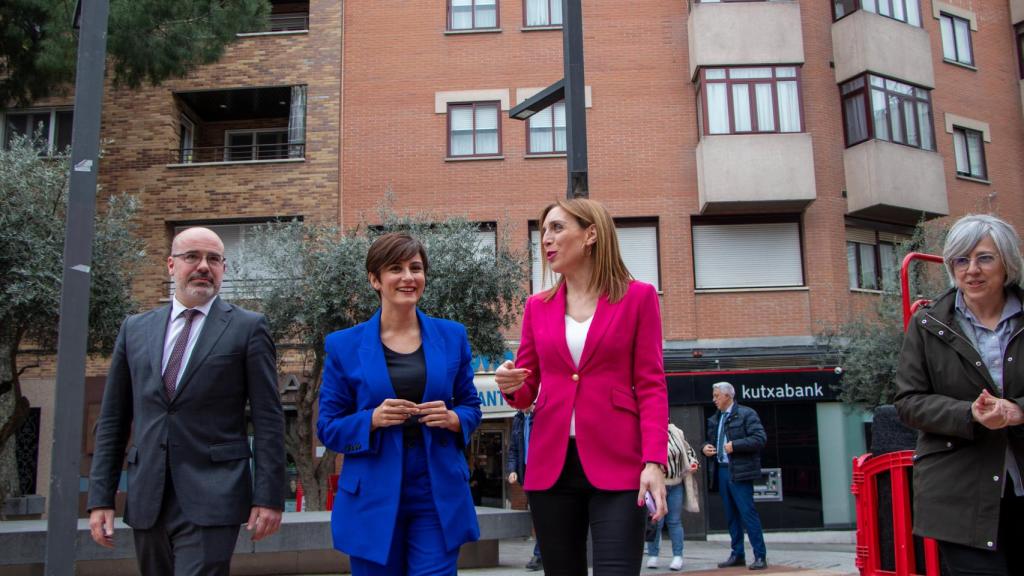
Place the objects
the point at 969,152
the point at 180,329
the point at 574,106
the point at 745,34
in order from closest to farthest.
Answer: the point at 180,329 → the point at 574,106 → the point at 745,34 → the point at 969,152

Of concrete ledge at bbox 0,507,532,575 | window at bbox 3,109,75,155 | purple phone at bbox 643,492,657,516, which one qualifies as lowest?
concrete ledge at bbox 0,507,532,575

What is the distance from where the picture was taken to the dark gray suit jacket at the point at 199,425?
13.1ft

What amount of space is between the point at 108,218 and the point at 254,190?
21.5 feet

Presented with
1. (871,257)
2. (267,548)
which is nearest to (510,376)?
(267,548)

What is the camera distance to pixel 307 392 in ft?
54.6

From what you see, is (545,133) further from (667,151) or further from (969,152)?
(969,152)

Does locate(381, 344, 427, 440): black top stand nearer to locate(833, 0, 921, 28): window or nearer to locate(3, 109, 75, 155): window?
locate(833, 0, 921, 28): window

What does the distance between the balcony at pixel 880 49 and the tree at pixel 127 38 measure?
41.7ft

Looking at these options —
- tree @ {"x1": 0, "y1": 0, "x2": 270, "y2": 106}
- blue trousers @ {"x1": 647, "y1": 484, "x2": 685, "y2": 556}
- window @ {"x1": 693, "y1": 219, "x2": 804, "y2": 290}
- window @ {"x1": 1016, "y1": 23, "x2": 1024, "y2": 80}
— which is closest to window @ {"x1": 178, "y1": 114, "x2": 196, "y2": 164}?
tree @ {"x1": 0, "y1": 0, "x2": 270, "y2": 106}

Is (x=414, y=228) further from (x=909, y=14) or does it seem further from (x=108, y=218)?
(x=909, y=14)

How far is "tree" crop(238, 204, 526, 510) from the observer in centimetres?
1512

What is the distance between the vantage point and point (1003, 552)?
138 inches

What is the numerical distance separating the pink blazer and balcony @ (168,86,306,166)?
18.4 metres

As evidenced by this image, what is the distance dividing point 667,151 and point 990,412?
1762cm
